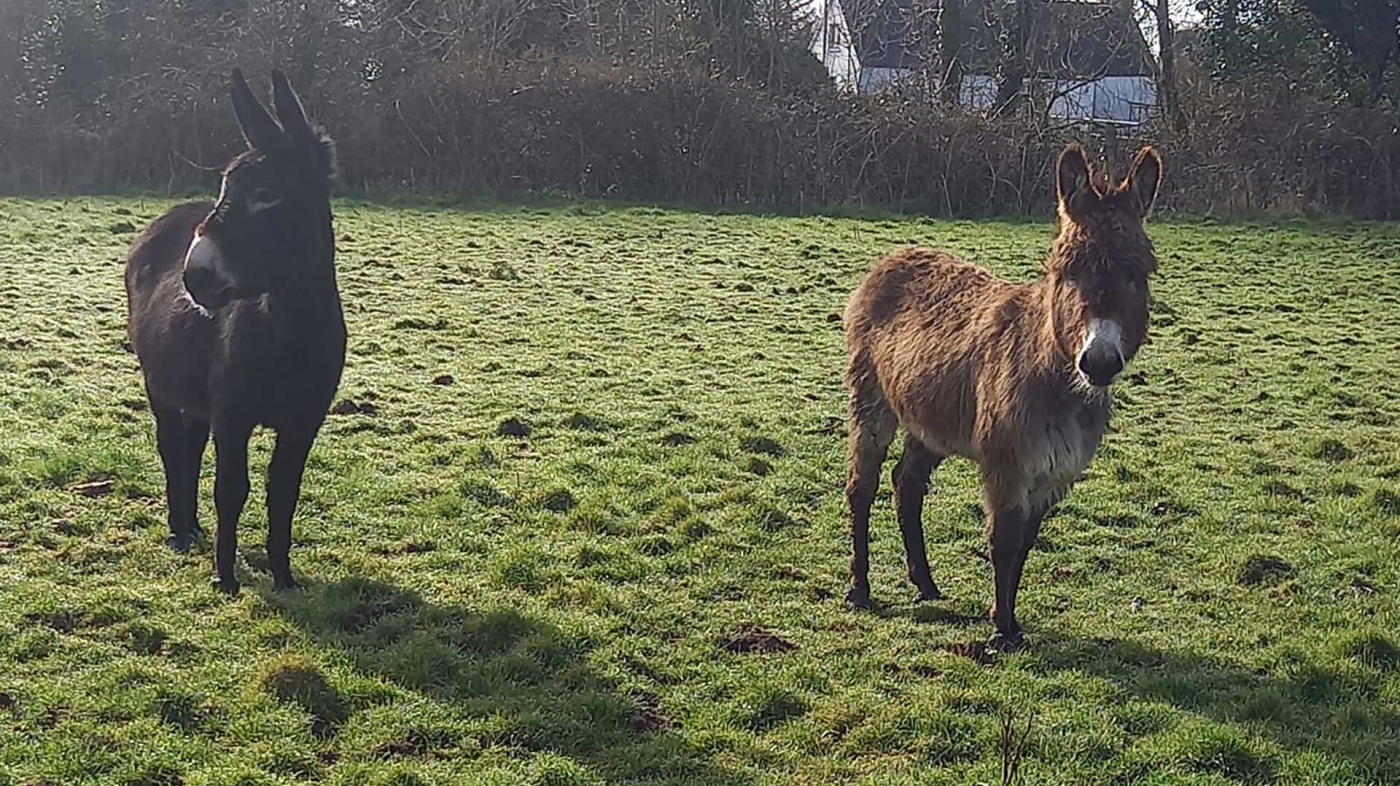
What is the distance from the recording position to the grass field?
433 centimetres

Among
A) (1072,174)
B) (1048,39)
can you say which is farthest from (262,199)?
(1048,39)

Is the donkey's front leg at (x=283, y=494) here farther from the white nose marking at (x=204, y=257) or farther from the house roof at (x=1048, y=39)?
the house roof at (x=1048, y=39)

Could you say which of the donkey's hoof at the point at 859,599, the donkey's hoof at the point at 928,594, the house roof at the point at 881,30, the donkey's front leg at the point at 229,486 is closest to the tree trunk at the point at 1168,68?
the house roof at the point at 881,30

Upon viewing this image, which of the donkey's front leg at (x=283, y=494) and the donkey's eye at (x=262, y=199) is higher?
the donkey's eye at (x=262, y=199)

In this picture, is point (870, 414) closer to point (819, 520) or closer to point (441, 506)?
point (819, 520)

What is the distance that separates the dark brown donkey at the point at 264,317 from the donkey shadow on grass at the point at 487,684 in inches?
19.2

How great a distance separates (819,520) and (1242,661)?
2428mm

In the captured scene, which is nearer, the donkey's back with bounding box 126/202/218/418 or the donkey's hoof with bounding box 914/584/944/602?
the donkey's back with bounding box 126/202/218/418

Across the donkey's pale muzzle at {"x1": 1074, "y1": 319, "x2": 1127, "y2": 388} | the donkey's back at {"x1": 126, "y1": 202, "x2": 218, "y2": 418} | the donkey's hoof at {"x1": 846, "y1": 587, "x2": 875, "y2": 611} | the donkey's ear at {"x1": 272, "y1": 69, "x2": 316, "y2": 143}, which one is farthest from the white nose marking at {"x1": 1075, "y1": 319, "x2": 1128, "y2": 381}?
the donkey's back at {"x1": 126, "y1": 202, "x2": 218, "y2": 418}

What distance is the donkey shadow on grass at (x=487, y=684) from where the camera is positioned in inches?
168

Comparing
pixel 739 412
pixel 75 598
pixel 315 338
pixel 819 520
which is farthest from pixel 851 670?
pixel 739 412

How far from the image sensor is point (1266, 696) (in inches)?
189

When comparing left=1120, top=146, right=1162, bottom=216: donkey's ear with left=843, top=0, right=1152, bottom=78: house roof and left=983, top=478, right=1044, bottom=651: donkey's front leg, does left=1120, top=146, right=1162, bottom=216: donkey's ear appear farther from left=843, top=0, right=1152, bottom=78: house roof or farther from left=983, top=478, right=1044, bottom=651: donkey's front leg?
left=843, top=0, right=1152, bottom=78: house roof

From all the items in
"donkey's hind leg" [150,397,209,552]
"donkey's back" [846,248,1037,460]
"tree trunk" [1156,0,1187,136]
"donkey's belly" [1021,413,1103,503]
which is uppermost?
"tree trunk" [1156,0,1187,136]
